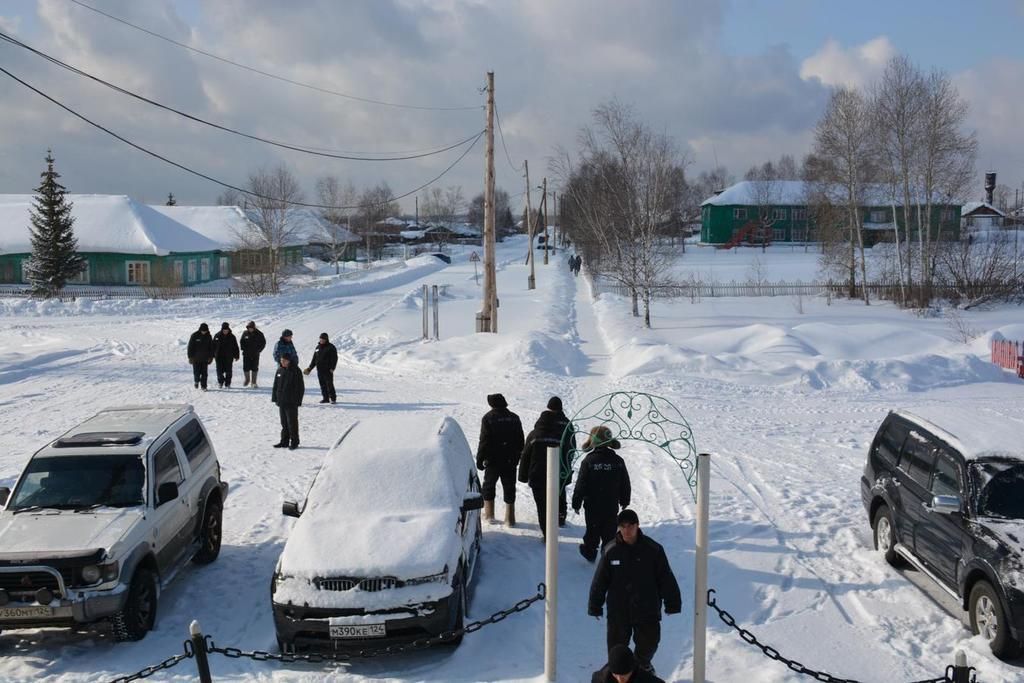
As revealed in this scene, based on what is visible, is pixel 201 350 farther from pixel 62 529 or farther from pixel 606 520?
pixel 606 520

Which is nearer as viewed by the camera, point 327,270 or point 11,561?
point 11,561

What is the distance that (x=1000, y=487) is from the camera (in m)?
7.63

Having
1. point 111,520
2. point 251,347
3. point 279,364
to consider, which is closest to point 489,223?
point 251,347

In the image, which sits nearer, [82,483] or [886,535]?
[82,483]

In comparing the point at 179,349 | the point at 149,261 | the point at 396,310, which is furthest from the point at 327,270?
the point at 179,349

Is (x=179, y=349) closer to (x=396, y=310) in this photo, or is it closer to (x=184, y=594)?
(x=396, y=310)

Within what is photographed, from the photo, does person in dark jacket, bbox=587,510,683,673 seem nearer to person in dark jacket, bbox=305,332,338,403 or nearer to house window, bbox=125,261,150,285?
person in dark jacket, bbox=305,332,338,403

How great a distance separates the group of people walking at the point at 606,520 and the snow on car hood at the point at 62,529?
386 centimetres

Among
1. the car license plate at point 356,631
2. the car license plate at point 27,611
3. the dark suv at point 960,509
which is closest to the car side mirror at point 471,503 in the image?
the car license plate at point 356,631

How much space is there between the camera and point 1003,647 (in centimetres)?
672

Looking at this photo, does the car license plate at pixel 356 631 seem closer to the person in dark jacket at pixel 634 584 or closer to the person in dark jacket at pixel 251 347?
the person in dark jacket at pixel 634 584

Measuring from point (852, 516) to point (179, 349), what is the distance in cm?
2203

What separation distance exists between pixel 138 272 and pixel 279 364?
143ft

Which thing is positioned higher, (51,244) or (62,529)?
(51,244)
